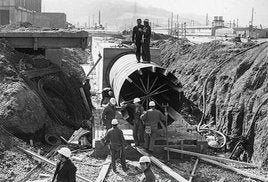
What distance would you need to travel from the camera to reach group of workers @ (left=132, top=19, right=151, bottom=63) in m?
14.0

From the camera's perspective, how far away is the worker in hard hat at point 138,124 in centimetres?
1123

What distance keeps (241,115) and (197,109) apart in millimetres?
4352

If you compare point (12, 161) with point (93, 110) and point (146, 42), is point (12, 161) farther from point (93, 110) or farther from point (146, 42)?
point (146, 42)

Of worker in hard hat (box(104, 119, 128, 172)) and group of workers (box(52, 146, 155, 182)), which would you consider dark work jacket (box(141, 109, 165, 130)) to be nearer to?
worker in hard hat (box(104, 119, 128, 172))

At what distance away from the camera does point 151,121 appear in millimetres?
11000

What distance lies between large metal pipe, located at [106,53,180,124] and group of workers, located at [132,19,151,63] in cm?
42

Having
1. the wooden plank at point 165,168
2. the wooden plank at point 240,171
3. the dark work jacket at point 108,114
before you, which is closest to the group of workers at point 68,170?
the wooden plank at point 165,168

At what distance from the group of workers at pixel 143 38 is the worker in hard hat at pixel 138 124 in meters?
3.39

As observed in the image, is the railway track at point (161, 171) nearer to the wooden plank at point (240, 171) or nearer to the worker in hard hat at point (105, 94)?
the wooden plank at point (240, 171)

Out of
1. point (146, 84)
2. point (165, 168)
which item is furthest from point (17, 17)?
point (165, 168)

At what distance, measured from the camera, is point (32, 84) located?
Answer: 15.0m

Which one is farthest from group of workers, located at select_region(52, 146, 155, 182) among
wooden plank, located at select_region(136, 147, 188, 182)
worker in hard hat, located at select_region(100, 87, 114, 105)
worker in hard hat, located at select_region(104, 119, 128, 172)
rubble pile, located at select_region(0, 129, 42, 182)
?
worker in hard hat, located at select_region(100, 87, 114, 105)

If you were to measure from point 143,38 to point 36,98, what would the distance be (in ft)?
14.5

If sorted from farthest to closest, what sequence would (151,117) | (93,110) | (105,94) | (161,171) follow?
(93,110), (105,94), (151,117), (161,171)
